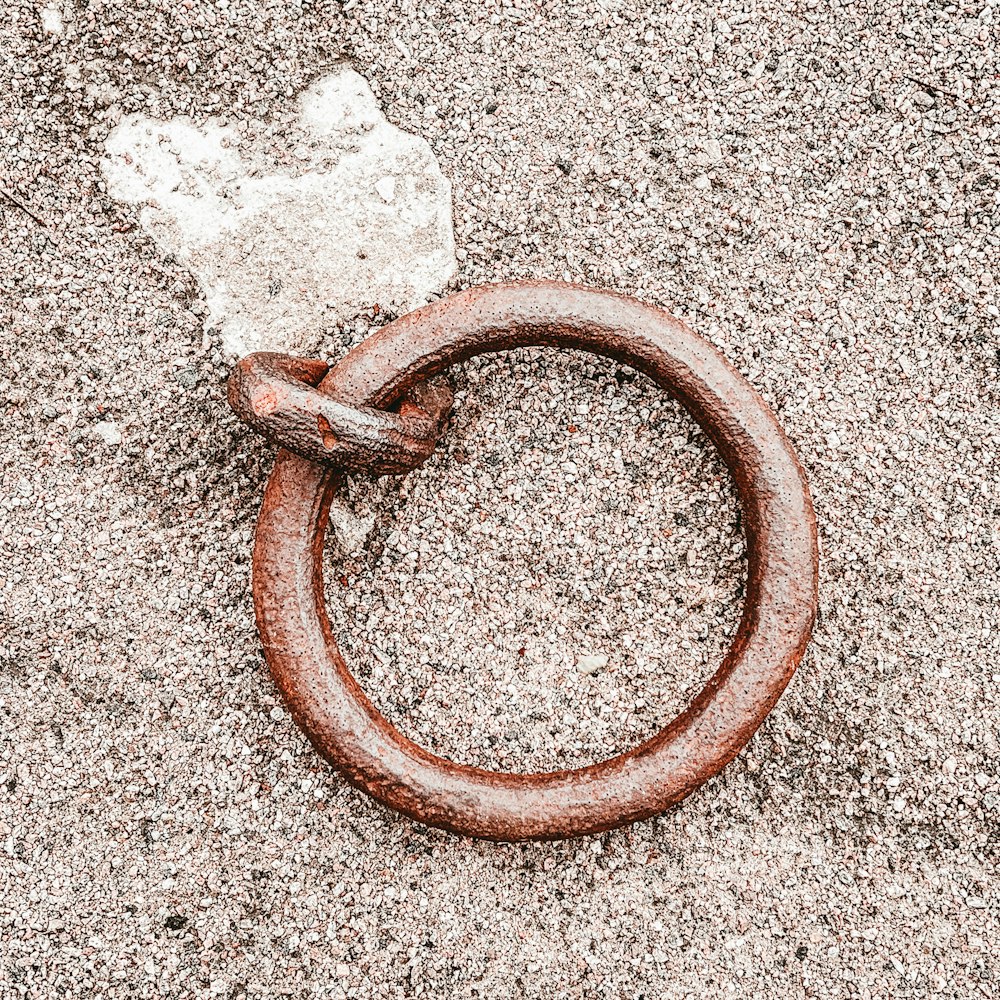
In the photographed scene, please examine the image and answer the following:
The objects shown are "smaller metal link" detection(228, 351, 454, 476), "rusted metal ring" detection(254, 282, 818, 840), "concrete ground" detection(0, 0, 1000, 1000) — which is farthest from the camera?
"concrete ground" detection(0, 0, 1000, 1000)

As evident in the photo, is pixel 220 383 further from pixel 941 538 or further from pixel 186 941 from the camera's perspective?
pixel 941 538

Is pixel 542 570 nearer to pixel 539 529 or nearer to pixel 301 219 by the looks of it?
pixel 539 529

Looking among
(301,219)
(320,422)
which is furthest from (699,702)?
(301,219)

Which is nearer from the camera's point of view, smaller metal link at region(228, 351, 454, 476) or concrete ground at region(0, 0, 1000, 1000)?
smaller metal link at region(228, 351, 454, 476)

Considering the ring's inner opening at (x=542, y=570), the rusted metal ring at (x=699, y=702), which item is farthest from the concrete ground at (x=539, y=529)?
the rusted metal ring at (x=699, y=702)

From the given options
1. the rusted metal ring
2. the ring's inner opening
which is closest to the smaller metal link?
the rusted metal ring

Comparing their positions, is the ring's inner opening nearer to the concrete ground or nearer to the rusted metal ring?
the concrete ground

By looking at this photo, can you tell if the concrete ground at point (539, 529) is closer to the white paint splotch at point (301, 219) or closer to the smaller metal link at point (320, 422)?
the white paint splotch at point (301, 219)
